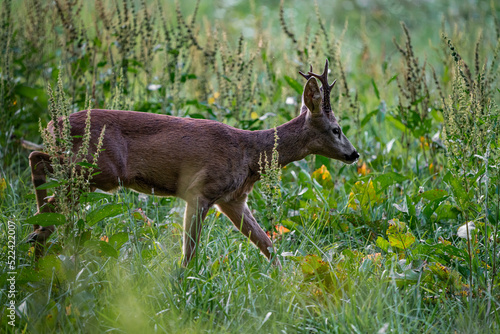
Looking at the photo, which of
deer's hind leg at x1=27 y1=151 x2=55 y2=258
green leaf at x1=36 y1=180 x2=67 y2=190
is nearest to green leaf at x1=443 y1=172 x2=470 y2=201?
green leaf at x1=36 y1=180 x2=67 y2=190

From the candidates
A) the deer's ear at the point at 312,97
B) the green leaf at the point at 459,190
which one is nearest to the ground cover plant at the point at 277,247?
the green leaf at the point at 459,190

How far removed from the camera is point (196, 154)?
12.6ft

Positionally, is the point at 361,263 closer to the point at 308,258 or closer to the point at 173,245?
the point at 308,258

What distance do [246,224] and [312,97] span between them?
3.12ft

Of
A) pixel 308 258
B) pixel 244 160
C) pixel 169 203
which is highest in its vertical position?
pixel 244 160

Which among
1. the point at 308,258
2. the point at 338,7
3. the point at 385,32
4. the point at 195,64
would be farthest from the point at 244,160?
the point at 338,7

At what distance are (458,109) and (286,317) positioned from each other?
1.46 metres

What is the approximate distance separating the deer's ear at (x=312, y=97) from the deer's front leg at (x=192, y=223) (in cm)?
94

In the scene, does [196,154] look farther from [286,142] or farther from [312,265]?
[312,265]

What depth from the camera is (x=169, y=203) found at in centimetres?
481

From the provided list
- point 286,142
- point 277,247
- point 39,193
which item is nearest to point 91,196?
point 39,193

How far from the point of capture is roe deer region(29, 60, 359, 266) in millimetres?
3662

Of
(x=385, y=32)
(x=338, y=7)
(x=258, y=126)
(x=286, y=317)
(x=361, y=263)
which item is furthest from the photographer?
(x=338, y=7)

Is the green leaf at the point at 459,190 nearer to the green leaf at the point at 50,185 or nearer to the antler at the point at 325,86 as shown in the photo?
the antler at the point at 325,86
